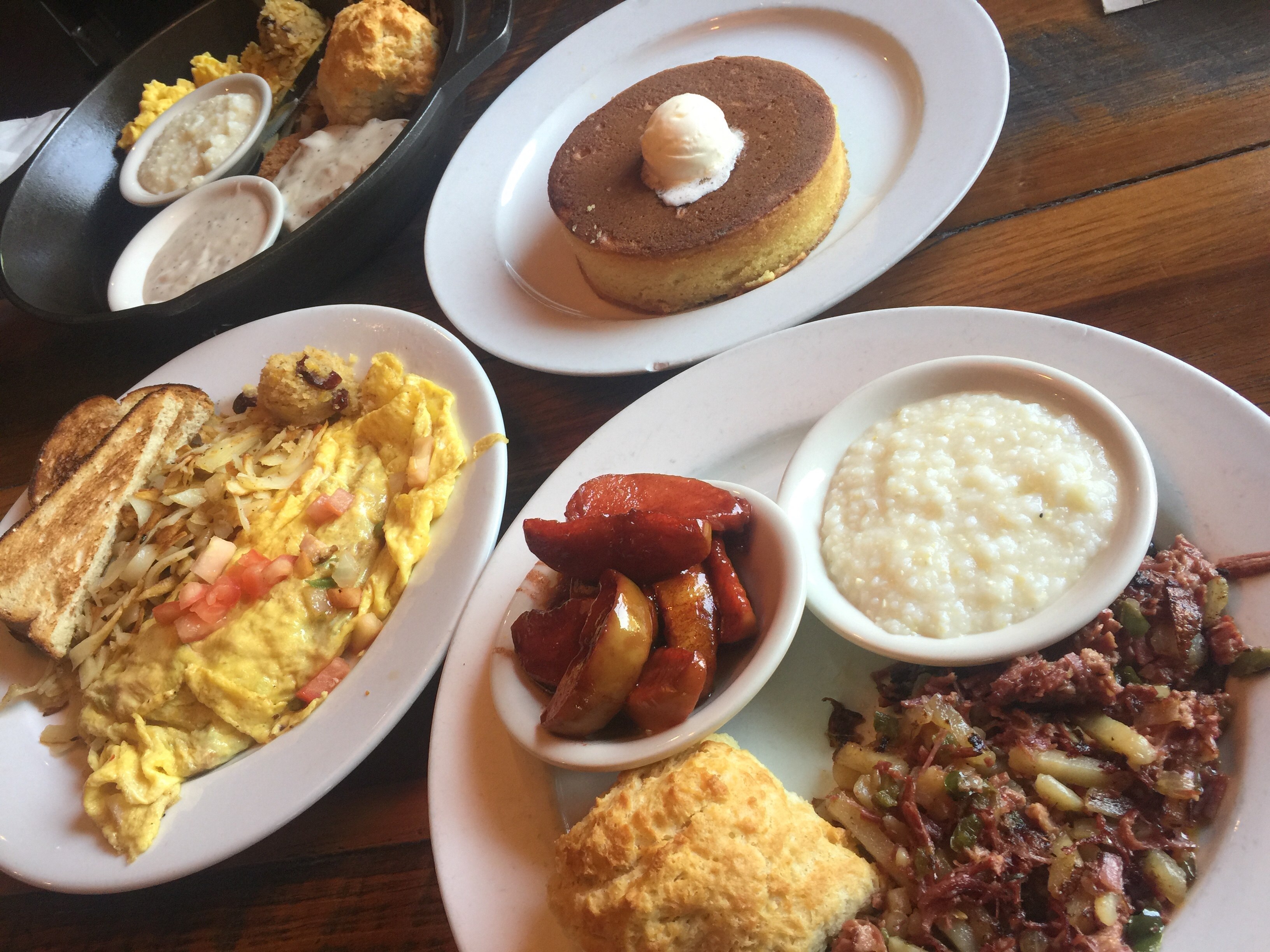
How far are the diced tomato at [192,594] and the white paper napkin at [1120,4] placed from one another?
10.4 ft

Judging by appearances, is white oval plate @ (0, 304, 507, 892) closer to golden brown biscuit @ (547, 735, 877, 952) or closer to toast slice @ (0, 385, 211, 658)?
toast slice @ (0, 385, 211, 658)

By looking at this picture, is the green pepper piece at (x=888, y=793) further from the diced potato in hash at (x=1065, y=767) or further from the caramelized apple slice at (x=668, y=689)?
the caramelized apple slice at (x=668, y=689)

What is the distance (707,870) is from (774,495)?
0.91 meters

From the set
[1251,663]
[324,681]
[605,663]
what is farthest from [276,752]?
[1251,663]

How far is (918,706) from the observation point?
1.48 meters

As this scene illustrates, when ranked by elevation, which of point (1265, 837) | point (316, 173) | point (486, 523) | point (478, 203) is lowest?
point (1265, 837)

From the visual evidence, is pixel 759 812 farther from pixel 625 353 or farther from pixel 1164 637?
pixel 625 353

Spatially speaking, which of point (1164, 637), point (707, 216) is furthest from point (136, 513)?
point (1164, 637)

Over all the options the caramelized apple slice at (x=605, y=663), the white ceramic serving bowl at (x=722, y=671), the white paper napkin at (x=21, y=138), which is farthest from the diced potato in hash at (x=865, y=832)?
the white paper napkin at (x=21, y=138)

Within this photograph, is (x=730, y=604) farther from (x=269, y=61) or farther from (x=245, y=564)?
(x=269, y=61)

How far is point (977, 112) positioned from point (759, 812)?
2060mm

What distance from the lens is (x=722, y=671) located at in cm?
158

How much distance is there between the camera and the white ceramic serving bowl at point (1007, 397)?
4.73ft

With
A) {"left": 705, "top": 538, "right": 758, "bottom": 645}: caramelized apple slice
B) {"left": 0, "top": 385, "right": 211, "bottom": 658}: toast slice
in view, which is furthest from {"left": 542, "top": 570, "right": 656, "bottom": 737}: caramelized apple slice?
{"left": 0, "top": 385, "right": 211, "bottom": 658}: toast slice
